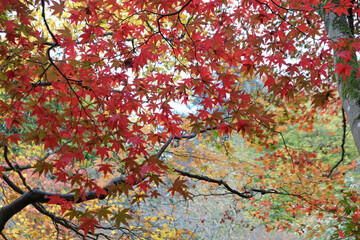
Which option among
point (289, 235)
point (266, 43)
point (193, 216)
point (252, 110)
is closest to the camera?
point (252, 110)

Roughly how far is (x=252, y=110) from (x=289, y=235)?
10.9 m

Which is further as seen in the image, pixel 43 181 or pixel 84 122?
pixel 43 181

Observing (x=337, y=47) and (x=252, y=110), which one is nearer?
(x=252, y=110)

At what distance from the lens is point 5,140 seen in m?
2.35

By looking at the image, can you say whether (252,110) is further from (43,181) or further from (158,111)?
(43,181)

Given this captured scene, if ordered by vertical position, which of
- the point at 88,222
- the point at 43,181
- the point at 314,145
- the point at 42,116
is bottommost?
the point at 88,222

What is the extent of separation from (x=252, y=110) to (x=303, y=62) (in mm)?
1116

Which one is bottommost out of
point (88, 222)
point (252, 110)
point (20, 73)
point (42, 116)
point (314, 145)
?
point (88, 222)

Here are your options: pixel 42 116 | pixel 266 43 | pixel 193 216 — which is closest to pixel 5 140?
pixel 42 116

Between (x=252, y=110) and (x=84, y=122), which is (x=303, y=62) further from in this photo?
(x=84, y=122)

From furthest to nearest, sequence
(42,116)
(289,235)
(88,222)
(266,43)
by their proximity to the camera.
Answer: (289,235) < (266,43) < (42,116) < (88,222)

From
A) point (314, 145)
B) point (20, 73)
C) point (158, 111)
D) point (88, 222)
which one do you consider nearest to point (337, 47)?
point (158, 111)

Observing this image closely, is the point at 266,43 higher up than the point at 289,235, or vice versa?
the point at 289,235

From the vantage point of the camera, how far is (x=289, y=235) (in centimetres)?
1134
